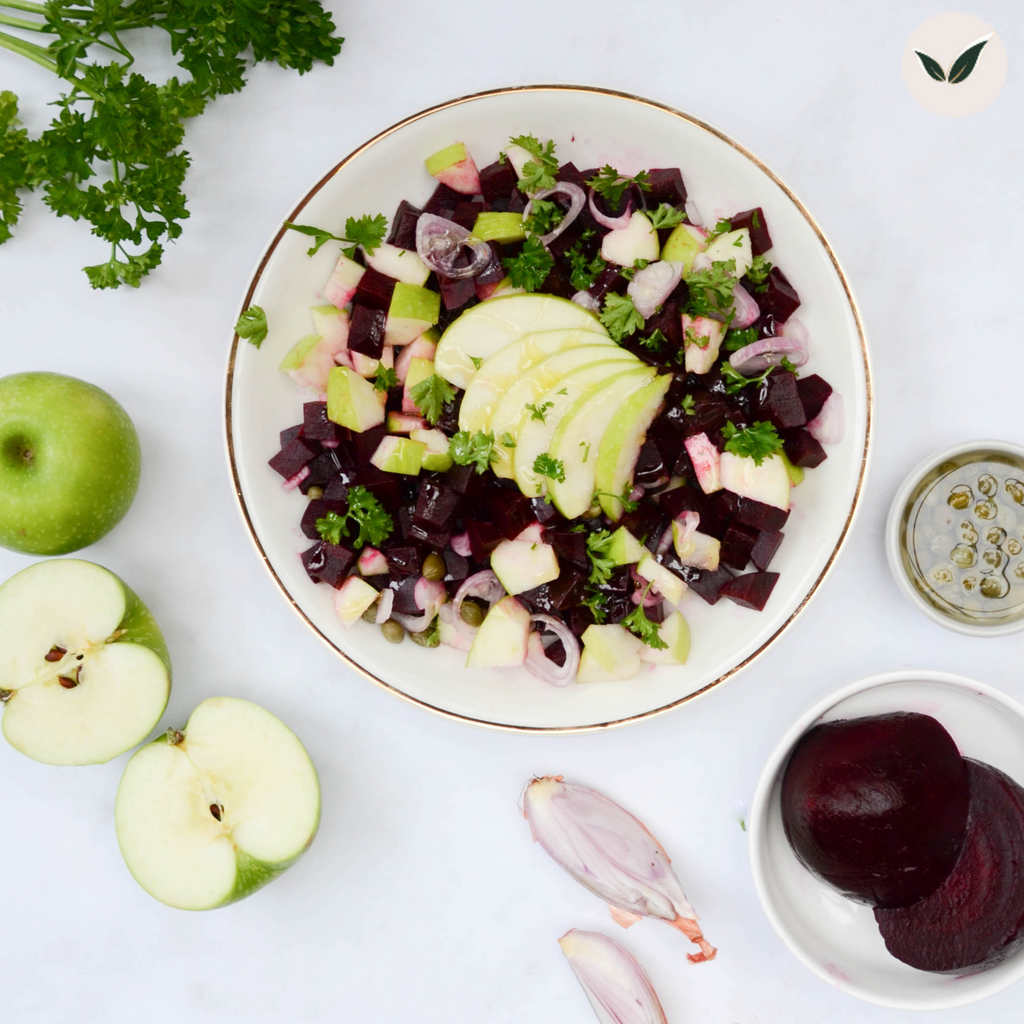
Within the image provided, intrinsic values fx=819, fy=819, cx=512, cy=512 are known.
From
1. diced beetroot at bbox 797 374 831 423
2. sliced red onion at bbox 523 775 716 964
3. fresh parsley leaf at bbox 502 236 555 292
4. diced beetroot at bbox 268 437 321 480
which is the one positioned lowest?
sliced red onion at bbox 523 775 716 964

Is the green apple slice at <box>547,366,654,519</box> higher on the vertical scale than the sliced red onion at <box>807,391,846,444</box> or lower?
lower

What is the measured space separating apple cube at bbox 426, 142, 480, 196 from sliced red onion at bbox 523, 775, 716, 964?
1.54 m

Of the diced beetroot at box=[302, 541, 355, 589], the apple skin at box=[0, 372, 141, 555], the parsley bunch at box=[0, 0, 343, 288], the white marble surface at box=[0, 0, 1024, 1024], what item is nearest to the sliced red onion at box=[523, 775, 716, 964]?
the white marble surface at box=[0, 0, 1024, 1024]

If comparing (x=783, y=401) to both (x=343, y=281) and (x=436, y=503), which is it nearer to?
(x=436, y=503)

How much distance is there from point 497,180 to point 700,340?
626 millimetres

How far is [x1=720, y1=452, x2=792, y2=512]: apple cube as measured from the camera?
194cm

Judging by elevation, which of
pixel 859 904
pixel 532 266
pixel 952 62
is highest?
pixel 952 62

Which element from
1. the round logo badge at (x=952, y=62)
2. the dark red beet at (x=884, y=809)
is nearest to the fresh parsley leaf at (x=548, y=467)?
the dark red beet at (x=884, y=809)

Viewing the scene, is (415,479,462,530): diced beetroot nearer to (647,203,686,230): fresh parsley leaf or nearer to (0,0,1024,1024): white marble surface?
(0,0,1024,1024): white marble surface

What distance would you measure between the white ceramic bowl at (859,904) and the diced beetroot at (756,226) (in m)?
1.06

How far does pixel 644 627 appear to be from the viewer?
6.44 ft

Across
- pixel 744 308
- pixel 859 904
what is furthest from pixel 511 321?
pixel 859 904

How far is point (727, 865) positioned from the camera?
2.25 m

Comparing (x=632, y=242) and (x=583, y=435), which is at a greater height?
(x=632, y=242)
